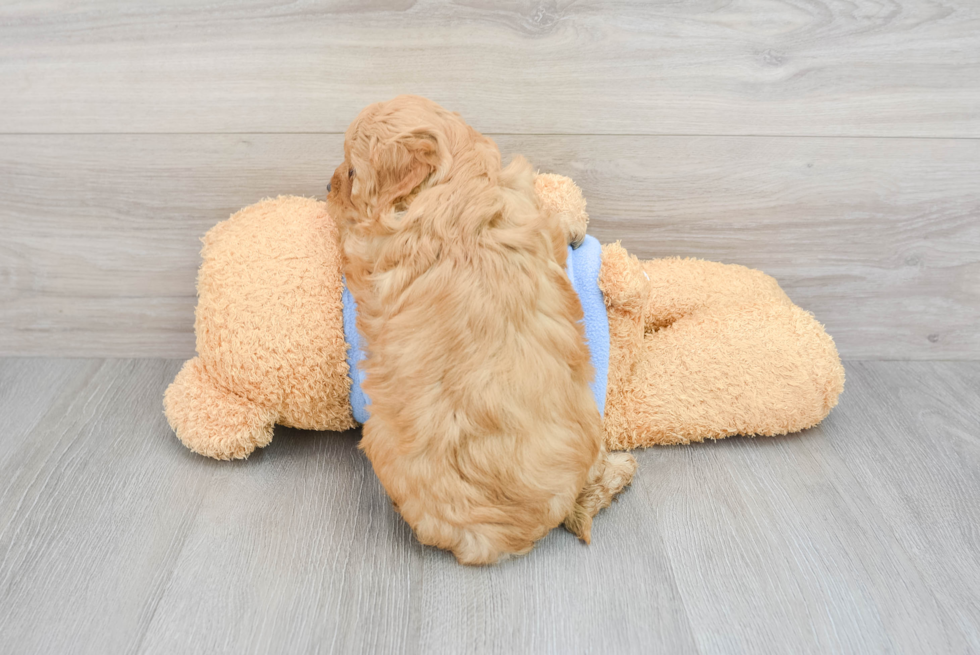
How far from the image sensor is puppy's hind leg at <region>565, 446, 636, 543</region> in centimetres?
102

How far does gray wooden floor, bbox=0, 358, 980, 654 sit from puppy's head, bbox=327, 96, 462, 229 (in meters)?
0.49

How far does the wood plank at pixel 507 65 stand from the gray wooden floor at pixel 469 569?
590 mm

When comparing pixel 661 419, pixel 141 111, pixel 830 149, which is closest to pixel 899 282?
pixel 830 149

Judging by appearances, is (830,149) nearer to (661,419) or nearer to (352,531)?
(661,419)

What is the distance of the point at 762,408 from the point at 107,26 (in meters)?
1.36

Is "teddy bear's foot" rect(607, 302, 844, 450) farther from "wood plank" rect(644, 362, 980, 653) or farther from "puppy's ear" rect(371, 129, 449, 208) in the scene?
"puppy's ear" rect(371, 129, 449, 208)

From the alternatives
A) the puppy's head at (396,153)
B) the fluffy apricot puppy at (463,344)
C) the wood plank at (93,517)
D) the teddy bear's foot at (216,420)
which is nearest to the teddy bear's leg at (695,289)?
the fluffy apricot puppy at (463,344)

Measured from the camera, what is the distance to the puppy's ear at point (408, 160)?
0.94 m

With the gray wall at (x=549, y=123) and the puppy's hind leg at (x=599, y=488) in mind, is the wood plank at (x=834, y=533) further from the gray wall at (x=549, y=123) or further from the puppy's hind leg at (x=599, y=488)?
the gray wall at (x=549, y=123)

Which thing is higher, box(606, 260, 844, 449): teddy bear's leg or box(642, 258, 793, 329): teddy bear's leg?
box(642, 258, 793, 329): teddy bear's leg

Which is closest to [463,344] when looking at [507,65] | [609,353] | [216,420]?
[609,353]

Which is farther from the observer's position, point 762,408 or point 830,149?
point 830,149

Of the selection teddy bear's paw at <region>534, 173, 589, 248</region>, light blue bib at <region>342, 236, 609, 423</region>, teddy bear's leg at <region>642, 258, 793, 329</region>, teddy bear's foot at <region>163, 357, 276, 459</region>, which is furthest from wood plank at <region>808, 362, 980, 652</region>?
teddy bear's foot at <region>163, 357, 276, 459</region>

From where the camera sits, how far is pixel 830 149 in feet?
4.36
